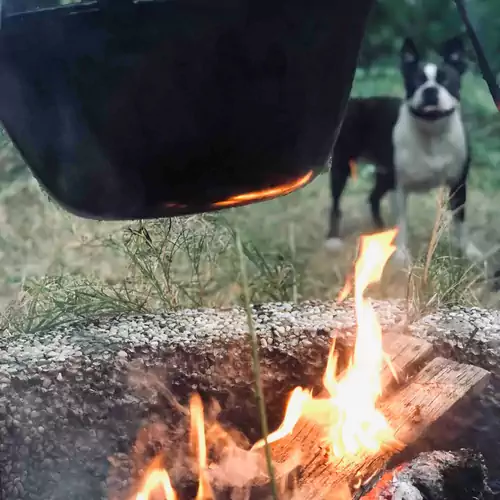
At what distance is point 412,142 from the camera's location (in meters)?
1.26

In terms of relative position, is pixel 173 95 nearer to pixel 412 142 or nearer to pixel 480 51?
pixel 480 51

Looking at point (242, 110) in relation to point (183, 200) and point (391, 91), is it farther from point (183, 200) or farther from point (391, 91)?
point (391, 91)

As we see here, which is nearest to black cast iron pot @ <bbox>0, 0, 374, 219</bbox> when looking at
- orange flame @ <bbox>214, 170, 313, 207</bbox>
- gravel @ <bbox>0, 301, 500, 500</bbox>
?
orange flame @ <bbox>214, 170, 313, 207</bbox>

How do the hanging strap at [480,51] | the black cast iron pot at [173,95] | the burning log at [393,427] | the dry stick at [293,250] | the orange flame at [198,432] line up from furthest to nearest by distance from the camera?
the dry stick at [293,250] < the orange flame at [198,432] < the burning log at [393,427] < the hanging strap at [480,51] < the black cast iron pot at [173,95]

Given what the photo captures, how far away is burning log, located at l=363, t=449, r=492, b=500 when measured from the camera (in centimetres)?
89

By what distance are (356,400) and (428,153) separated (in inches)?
19.5

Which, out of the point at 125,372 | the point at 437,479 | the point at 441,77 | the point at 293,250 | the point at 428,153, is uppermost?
the point at 441,77

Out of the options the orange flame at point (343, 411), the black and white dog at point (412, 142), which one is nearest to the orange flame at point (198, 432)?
the orange flame at point (343, 411)

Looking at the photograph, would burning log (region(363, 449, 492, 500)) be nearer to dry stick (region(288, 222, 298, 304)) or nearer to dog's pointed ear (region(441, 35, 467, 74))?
dry stick (region(288, 222, 298, 304))

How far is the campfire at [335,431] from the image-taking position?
2.98 feet

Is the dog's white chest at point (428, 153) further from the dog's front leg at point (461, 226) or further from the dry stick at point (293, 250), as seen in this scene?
the dry stick at point (293, 250)

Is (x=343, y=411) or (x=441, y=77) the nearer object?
(x=343, y=411)

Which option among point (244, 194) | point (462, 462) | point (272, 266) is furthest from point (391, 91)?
point (244, 194)

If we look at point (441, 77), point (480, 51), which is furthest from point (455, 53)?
point (480, 51)
